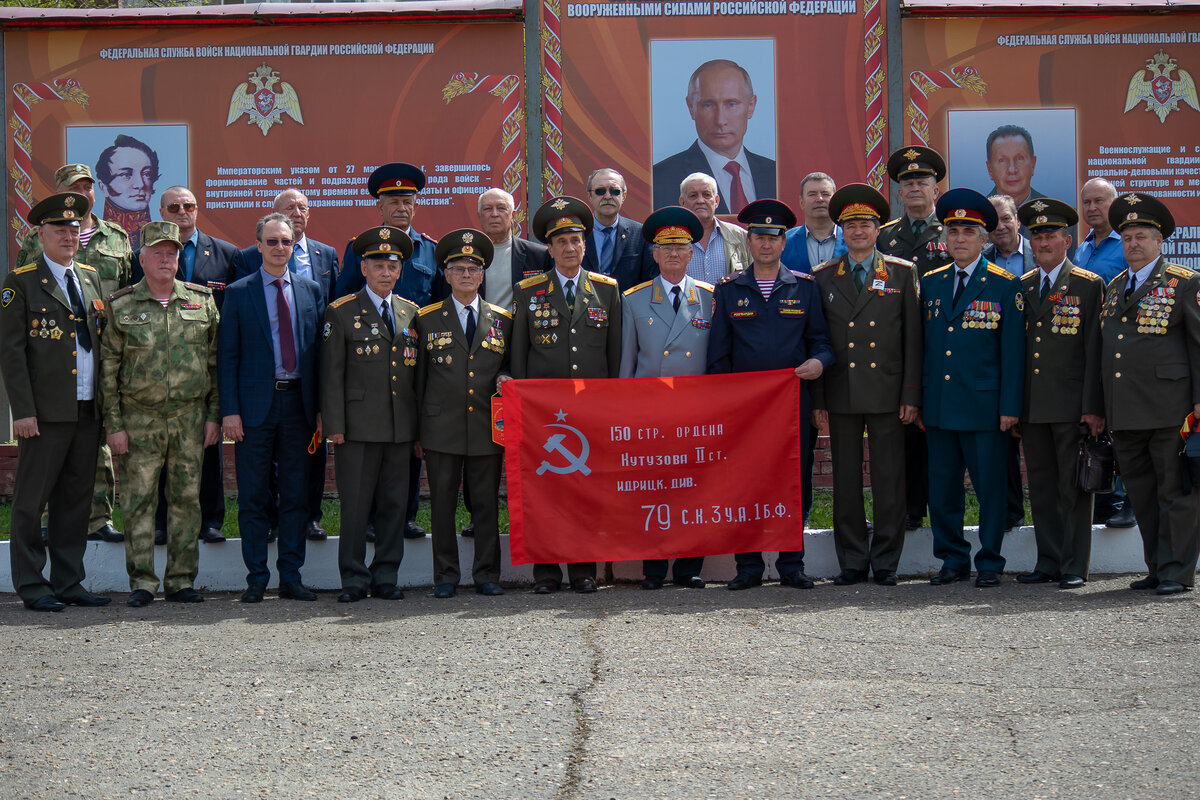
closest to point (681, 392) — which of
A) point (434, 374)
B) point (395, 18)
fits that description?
point (434, 374)

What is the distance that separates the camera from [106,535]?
26.1 ft

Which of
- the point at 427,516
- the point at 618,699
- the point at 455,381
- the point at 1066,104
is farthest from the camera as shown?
the point at 1066,104

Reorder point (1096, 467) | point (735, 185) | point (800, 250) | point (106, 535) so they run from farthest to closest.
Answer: point (735, 185)
point (800, 250)
point (106, 535)
point (1096, 467)

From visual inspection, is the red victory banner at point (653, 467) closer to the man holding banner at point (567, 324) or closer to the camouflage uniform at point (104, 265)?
the man holding banner at point (567, 324)

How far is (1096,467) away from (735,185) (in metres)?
3.89

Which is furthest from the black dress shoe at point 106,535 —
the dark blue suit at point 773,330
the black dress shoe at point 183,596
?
the dark blue suit at point 773,330

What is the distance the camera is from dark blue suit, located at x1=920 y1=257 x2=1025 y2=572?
23.9 feet

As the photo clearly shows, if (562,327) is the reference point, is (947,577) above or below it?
below

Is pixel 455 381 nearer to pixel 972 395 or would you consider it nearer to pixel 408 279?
pixel 408 279

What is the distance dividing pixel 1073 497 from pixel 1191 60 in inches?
186

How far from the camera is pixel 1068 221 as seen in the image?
24.1ft

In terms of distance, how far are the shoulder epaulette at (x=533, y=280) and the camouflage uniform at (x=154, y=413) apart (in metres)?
1.79

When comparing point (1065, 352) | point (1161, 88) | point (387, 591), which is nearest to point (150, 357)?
point (387, 591)

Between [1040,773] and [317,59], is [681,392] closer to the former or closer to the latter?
[1040,773]
